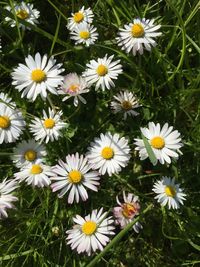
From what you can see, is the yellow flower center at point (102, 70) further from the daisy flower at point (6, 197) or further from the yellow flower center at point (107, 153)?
the daisy flower at point (6, 197)

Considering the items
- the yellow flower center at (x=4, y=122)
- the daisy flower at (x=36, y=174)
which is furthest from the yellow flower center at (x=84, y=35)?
the daisy flower at (x=36, y=174)

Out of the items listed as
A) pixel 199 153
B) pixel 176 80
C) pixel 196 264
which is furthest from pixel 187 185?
pixel 176 80

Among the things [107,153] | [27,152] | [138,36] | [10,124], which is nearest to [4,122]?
[10,124]

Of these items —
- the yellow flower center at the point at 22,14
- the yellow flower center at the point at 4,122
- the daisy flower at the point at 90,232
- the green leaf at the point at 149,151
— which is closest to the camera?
the green leaf at the point at 149,151

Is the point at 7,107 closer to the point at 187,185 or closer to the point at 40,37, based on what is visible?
the point at 40,37

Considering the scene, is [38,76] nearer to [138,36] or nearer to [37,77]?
[37,77]

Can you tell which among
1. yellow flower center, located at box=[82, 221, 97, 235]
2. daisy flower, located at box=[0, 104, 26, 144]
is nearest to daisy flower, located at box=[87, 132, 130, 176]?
yellow flower center, located at box=[82, 221, 97, 235]

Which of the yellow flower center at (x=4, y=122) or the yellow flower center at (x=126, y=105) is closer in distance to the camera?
the yellow flower center at (x=4, y=122)

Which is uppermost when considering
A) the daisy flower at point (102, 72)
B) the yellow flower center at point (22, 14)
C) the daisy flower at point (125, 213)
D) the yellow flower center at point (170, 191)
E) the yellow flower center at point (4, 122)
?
the yellow flower center at point (22, 14)
